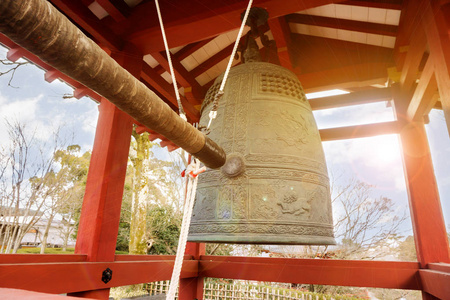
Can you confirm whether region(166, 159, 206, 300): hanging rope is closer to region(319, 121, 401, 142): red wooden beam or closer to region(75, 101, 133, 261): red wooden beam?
region(75, 101, 133, 261): red wooden beam

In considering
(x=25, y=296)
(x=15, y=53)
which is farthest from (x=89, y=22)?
(x=25, y=296)

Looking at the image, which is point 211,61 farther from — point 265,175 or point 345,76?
point 265,175

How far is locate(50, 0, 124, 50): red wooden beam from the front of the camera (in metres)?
2.26

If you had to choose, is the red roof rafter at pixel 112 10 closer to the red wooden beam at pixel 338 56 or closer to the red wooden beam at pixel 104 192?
the red wooden beam at pixel 104 192

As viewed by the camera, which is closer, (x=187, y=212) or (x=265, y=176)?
(x=187, y=212)

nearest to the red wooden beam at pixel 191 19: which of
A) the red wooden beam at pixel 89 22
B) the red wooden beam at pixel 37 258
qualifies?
the red wooden beam at pixel 89 22

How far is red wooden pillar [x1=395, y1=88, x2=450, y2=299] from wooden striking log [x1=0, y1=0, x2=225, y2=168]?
129 inches

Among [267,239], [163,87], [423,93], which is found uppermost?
[163,87]

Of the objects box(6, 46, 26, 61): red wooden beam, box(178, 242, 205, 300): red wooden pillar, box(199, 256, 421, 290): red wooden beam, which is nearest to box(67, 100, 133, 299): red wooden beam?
box(6, 46, 26, 61): red wooden beam

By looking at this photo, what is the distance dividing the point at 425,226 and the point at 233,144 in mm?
2700

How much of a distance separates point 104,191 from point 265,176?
1474 mm

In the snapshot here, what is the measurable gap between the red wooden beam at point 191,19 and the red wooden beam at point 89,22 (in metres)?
0.16

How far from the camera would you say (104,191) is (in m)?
2.27

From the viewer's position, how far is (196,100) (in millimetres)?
4047
